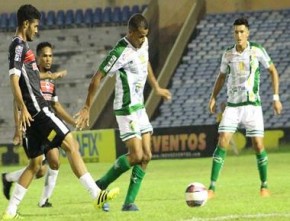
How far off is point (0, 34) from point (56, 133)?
27.2m

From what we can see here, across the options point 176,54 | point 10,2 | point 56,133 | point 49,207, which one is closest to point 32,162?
point 56,133

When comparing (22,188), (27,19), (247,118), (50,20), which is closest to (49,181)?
(22,188)

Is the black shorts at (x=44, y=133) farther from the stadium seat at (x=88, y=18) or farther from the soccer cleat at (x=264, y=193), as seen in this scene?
the stadium seat at (x=88, y=18)

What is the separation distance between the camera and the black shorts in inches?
410

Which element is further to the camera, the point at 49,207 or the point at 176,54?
the point at 176,54

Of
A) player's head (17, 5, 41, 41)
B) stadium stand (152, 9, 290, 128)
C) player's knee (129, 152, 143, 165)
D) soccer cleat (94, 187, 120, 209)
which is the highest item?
player's head (17, 5, 41, 41)

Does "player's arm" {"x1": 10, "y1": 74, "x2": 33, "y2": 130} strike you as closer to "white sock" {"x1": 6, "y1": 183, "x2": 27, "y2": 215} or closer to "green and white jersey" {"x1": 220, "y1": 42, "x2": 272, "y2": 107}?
"white sock" {"x1": 6, "y1": 183, "x2": 27, "y2": 215}

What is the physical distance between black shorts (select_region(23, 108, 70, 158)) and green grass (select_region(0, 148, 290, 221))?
0.71 m

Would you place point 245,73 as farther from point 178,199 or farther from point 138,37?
point 138,37

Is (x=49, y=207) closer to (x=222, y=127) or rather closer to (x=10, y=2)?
(x=222, y=127)

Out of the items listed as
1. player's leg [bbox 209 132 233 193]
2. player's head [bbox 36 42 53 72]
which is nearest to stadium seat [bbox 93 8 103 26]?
player's leg [bbox 209 132 233 193]

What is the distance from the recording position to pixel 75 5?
37656 millimetres

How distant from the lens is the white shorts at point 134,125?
11.5 m

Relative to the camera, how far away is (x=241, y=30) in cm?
1321
